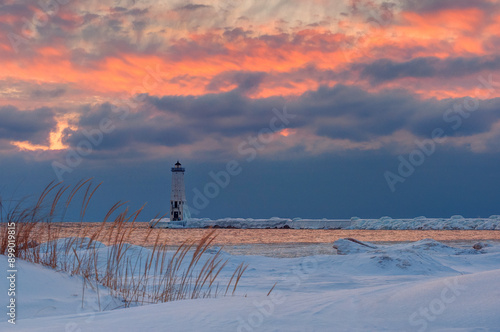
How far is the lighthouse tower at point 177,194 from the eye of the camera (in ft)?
130

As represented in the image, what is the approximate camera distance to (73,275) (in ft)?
13.9

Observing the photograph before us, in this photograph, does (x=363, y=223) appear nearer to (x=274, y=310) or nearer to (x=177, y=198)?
(x=177, y=198)

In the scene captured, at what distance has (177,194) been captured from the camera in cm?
3962

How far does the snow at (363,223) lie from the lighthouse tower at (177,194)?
95cm

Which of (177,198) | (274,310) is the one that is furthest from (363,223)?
(274,310)

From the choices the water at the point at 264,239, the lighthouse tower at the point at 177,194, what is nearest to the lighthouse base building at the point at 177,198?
the lighthouse tower at the point at 177,194

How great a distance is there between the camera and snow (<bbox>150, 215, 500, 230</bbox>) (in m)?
34.7

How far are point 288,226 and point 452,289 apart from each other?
39893 mm

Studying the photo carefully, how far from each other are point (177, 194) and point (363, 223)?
17.3 meters

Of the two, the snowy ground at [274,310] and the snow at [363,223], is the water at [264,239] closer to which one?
the snowy ground at [274,310]

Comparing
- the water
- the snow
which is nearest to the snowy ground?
the water

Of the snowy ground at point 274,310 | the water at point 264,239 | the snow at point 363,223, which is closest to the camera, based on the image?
the snowy ground at point 274,310

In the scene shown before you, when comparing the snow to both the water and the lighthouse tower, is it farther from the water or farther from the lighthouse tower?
the water

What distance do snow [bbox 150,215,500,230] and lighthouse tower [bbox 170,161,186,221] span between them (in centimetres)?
95
